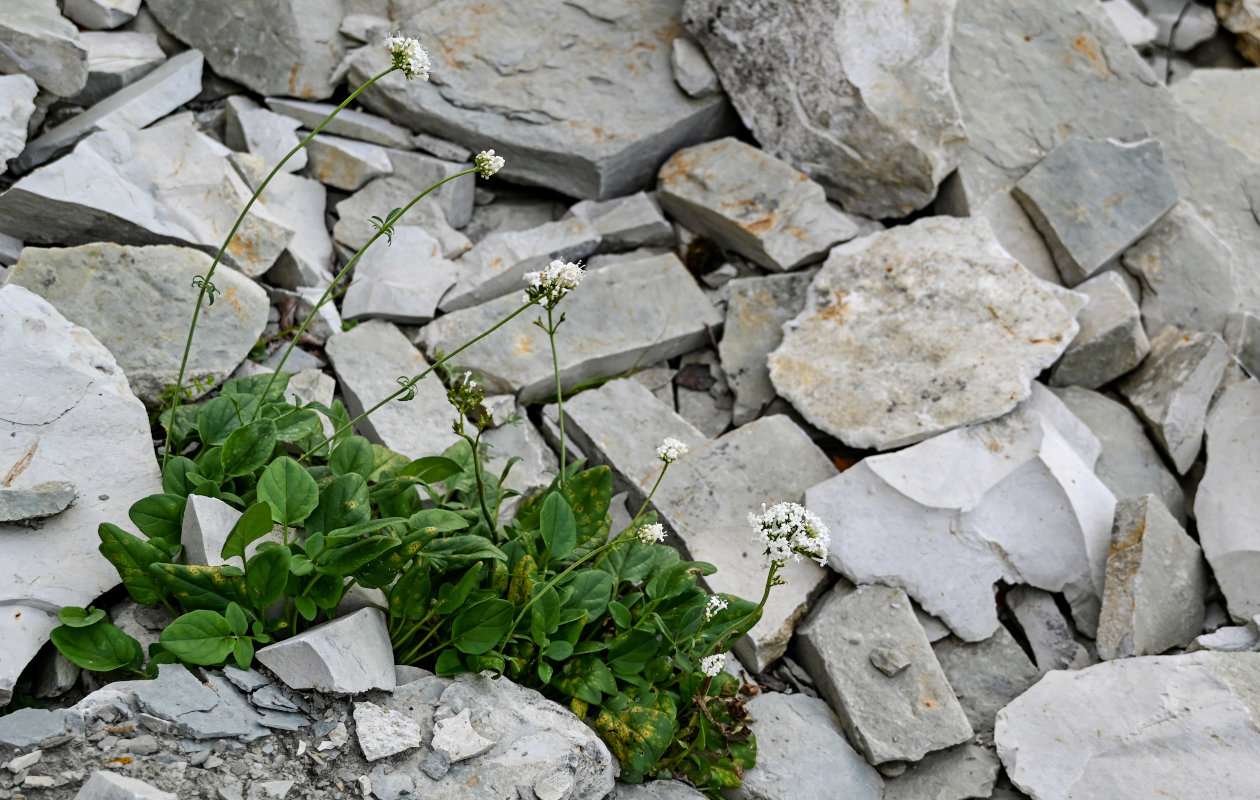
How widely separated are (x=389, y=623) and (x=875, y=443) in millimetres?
1958

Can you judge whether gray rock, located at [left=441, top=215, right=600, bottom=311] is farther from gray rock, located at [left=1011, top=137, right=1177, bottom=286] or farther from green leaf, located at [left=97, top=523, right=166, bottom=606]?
gray rock, located at [left=1011, top=137, right=1177, bottom=286]

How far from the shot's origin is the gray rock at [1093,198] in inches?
174

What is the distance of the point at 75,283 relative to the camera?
132 inches

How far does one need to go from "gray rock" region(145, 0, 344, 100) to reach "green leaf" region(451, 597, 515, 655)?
2989 mm

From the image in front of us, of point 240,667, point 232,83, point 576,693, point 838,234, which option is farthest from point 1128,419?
point 232,83

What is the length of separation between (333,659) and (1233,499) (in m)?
3.28

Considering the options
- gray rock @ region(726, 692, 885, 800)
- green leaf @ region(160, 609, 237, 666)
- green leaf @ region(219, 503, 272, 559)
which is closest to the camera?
green leaf @ region(160, 609, 237, 666)

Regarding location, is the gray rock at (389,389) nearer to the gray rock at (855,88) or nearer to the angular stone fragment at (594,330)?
the angular stone fragment at (594,330)

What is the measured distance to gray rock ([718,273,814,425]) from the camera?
13.9 feet

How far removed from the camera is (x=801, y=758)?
3.13 metres

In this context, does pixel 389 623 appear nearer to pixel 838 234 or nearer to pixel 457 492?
pixel 457 492

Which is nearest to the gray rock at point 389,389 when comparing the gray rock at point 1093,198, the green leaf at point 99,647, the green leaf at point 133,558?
the green leaf at point 133,558

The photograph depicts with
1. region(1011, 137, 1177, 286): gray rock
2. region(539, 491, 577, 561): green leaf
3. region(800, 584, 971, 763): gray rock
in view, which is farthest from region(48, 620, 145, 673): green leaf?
region(1011, 137, 1177, 286): gray rock

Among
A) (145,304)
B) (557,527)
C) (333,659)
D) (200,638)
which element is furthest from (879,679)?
(145,304)
